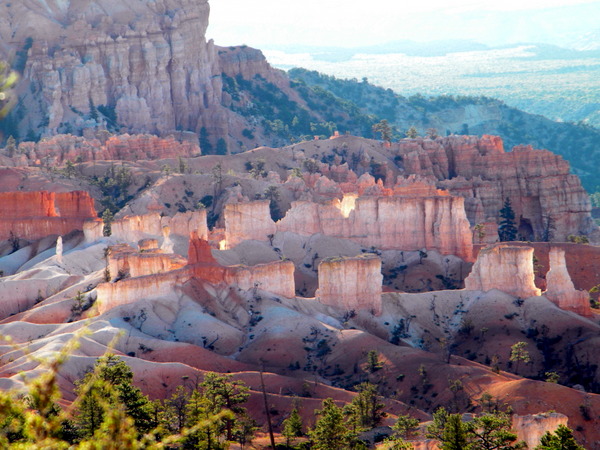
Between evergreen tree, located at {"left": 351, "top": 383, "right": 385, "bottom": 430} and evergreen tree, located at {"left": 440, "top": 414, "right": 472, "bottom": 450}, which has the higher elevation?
evergreen tree, located at {"left": 440, "top": 414, "right": 472, "bottom": 450}

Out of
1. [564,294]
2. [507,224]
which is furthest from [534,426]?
[507,224]

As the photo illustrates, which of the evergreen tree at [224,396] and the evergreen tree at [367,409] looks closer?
the evergreen tree at [224,396]

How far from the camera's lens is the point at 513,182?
414 feet

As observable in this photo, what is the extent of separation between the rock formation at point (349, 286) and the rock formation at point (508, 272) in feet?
24.7

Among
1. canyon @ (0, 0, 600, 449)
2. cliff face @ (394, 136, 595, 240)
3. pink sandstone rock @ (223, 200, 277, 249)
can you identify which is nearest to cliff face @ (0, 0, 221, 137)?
canyon @ (0, 0, 600, 449)

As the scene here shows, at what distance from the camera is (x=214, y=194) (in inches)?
4523

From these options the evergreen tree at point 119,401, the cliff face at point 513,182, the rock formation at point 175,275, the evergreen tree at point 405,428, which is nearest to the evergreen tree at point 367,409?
the evergreen tree at point 405,428

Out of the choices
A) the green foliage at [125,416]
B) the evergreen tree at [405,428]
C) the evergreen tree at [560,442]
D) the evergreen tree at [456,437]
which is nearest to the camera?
the green foliage at [125,416]

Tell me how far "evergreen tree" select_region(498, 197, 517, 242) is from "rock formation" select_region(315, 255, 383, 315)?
124 ft

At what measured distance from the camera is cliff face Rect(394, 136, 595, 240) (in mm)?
121625

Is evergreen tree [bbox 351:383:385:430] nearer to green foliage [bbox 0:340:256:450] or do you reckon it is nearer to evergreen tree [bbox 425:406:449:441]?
evergreen tree [bbox 425:406:449:441]

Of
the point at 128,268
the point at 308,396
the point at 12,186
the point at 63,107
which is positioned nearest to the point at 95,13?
the point at 63,107

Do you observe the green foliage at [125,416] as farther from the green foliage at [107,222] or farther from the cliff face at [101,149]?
the cliff face at [101,149]

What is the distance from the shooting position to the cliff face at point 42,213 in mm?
94875
